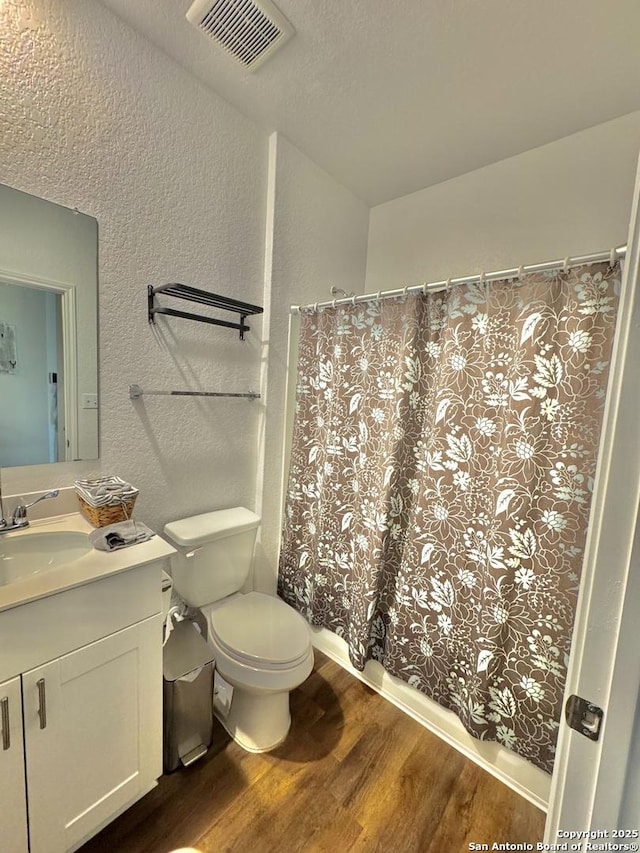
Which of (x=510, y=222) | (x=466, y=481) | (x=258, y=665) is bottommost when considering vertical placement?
(x=258, y=665)

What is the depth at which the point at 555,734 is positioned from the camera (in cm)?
120

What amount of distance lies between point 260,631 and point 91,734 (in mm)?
586

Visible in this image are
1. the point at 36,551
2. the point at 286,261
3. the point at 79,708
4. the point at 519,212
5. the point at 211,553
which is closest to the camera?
the point at 79,708

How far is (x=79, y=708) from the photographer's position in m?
0.95

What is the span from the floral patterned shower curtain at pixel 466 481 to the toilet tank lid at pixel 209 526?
1.25 feet

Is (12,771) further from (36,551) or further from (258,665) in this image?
(258,665)

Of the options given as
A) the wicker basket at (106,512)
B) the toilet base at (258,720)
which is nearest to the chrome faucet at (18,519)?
the wicker basket at (106,512)

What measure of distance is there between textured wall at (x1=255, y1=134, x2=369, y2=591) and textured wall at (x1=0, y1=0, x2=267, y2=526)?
2.9 inches

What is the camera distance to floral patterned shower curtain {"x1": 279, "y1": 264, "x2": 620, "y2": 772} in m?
1.12

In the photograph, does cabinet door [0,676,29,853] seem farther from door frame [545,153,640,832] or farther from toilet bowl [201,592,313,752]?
door frame [545,153,640,832]

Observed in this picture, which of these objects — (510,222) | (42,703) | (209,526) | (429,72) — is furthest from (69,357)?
(510,222)

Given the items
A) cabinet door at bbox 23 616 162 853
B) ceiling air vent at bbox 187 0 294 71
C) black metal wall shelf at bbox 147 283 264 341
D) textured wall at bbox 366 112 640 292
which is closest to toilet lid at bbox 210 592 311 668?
cabinet door at bbox 23 616 162 853

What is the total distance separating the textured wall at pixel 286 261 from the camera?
177 cm

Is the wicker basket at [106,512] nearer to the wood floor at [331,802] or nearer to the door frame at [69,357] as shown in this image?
the door frame at [69,357]
